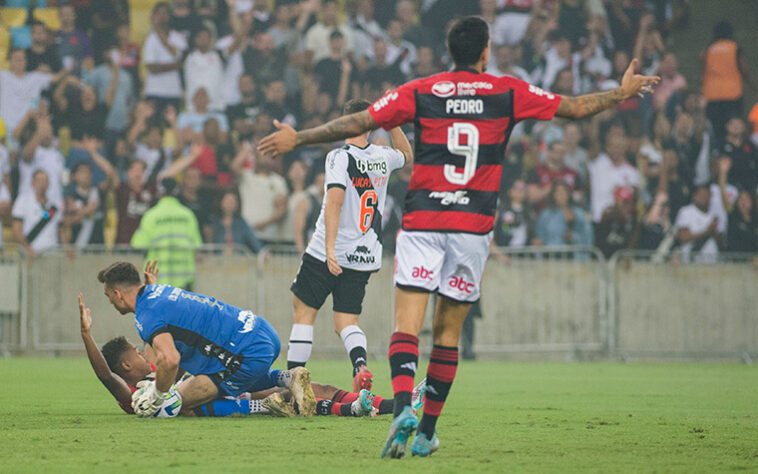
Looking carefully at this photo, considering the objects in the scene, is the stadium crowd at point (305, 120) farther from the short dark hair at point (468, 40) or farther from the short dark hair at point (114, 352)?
the short dark hair at point (468, 40)

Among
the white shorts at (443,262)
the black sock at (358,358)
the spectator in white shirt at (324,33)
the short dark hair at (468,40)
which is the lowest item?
the black sock at (358,358)

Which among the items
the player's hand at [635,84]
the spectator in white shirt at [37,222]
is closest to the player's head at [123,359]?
the player's hand at [635,84]

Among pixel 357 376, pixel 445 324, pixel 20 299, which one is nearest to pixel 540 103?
pixel 445 324

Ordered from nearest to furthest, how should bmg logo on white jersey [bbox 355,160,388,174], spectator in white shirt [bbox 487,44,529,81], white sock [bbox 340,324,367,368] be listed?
white sock [bbox 340,324,367,368], bmg logo on white jersey [bbox 355,160,388,174], spectator in white shirt [bbox 487,44,529,81]

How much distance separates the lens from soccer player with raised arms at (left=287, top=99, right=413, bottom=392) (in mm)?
9281

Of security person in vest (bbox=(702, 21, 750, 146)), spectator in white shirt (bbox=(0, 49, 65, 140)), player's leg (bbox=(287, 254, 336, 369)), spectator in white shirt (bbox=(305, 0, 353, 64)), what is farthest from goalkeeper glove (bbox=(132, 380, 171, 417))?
security person in vest (bbox=(702, 21, 750, 146))

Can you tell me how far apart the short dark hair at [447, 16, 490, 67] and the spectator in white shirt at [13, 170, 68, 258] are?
1323 cm

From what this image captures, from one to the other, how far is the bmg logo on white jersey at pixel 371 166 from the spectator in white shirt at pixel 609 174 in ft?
33.0

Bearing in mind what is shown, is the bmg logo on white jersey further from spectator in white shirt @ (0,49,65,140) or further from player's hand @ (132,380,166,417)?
spectator in white shirt @ (0,49,65,140)

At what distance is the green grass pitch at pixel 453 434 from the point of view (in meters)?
5.64

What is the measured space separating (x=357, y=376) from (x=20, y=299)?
10.7 metres

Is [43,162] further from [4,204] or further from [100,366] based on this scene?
[100,366]

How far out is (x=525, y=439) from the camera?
23.0 feet

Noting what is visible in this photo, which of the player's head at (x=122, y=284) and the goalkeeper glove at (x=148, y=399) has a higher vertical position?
the player's head at (x=122, y=284)
